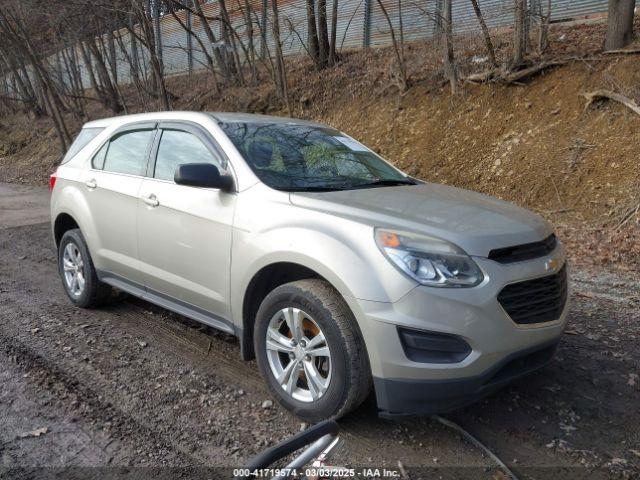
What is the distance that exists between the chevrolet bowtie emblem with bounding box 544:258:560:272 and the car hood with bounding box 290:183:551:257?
0.14 meters

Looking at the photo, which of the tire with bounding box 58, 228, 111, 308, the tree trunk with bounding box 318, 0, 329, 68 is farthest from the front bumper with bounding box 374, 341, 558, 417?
the tree trunk with bounding box 318, 0, 329, 68

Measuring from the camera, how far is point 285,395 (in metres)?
3.30

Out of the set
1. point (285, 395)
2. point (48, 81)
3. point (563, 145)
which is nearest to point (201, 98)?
point (48, 81)

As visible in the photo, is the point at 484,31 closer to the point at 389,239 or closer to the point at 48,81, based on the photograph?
the point at 389,239

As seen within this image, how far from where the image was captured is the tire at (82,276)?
504 cm

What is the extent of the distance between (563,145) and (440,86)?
3.19m

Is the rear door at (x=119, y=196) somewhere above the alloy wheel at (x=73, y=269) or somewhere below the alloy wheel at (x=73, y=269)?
above

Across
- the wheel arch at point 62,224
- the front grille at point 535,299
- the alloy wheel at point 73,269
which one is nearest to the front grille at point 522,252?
the front grille at point 535,299

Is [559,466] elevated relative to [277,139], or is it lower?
lower

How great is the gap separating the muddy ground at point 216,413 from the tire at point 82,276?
0.99 feet

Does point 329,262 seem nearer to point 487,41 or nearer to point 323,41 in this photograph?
point 487,41

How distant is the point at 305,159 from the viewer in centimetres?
405

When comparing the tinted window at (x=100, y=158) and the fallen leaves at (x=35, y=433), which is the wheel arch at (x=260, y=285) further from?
the tinted window at (x=100, y=158)

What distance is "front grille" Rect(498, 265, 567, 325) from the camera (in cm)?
290
